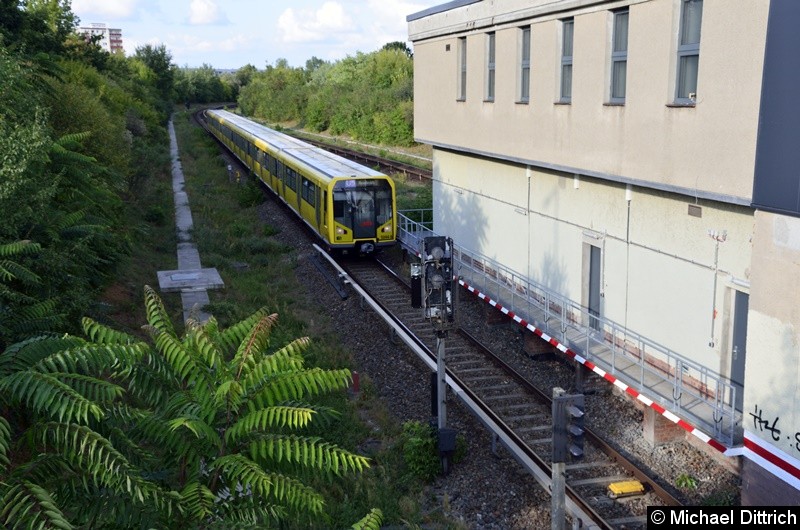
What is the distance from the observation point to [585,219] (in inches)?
558

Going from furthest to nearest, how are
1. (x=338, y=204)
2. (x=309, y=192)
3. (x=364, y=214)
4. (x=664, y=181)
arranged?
(x=309, y=192) < (x=364, y=214) < (x=338, y=204) < (x=664, y=181)

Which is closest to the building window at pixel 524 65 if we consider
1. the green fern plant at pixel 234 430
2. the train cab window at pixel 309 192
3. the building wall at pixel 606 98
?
the building wall at pixel 606 98

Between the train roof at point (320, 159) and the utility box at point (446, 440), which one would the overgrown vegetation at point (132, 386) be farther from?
the train roof at point (320, 159)

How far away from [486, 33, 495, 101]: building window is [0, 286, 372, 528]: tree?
39.3 ft

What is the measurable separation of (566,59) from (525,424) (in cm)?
667

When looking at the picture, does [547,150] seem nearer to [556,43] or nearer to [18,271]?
[556,43]

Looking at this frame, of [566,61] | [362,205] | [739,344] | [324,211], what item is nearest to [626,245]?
[739,344]

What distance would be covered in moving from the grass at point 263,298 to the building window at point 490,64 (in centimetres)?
639

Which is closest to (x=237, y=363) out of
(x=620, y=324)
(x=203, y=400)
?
(x=203, y=400)

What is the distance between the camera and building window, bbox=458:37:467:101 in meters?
18.8

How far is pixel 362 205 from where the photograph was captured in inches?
886

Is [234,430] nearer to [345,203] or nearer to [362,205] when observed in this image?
[345,203]

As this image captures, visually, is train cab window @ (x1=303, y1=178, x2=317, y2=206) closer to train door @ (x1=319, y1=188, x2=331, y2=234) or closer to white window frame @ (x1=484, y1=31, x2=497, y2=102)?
train door @ (x1=319, y1=188, x2=331, y2=234)

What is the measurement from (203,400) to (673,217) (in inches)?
323
